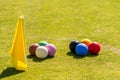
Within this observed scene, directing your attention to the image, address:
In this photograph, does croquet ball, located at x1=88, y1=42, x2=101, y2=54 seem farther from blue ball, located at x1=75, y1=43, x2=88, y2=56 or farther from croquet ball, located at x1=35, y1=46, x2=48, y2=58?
croquet ball, located at x1=35, y1=46, x2=48, y2=58

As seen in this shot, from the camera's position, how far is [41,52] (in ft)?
27.9

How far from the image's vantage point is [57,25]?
12375mm

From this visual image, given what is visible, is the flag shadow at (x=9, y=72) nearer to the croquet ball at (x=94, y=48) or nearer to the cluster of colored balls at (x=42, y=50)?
the cluster of colored balls at (x=42, y=50)

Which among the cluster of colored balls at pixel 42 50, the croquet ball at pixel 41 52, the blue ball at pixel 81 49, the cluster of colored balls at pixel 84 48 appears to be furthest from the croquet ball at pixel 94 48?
the croquet ball at pixel 41 52

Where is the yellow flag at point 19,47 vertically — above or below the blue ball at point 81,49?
above

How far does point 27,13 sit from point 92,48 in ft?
19.2

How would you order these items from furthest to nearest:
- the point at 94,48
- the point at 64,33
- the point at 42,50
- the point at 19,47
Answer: the point at 64,33
the point at 94,48
the point at 42,50
the point at 19,47

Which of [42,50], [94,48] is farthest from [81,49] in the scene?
[42,50]

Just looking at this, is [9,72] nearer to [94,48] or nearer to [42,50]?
[42,50]

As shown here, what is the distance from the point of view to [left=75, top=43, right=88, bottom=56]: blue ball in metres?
8.80

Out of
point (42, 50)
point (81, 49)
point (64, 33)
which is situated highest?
point (42, 50)

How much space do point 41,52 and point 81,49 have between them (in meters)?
1.07

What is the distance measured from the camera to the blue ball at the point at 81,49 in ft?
28.9

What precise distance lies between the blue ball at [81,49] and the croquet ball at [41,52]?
2.84ft
